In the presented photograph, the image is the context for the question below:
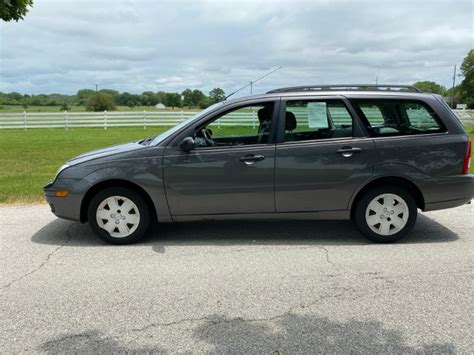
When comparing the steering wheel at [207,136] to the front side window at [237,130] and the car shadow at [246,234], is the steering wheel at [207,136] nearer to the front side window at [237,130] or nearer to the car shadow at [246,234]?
the front side window at [237,130]

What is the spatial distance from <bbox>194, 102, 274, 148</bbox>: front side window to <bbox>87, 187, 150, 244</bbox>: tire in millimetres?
978

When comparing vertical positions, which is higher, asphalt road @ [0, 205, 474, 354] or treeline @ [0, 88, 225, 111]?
treeline @ [0, 88, 225, 111]

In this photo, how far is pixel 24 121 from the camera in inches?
1096

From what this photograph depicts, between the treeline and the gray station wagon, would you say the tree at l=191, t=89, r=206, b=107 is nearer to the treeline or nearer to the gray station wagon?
the gray station wagon

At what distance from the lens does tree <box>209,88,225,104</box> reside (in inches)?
226

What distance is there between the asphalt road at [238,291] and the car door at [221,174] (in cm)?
46

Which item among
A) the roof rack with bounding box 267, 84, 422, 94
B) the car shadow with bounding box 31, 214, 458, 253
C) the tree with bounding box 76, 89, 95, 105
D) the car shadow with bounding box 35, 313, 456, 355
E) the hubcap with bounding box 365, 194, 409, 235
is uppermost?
the tree with bounding box 76, 89, 95, 105

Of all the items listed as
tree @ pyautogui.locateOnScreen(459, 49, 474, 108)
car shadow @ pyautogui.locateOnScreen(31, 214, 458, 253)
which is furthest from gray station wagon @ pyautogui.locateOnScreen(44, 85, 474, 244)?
tree @ pyautogui.locateOnScreen(459, 49, 474, 108)

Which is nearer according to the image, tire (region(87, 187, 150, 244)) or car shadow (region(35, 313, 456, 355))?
car shadow (region(35, 313, 456, 355))

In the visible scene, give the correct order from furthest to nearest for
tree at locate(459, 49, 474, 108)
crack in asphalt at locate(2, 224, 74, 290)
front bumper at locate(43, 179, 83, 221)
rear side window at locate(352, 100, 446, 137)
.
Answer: tree at locate(459, 49, 474, 108)
rear side window at locate(352, 100, 446, 137)
front bumper at locate(43, 179, 83, 221)
crack in asphalt at locate(2, 224, 74, 290)

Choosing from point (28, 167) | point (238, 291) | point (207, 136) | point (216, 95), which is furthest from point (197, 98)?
point (238, 291)

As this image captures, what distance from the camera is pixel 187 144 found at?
471cm

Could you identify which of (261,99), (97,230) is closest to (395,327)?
(261,99)

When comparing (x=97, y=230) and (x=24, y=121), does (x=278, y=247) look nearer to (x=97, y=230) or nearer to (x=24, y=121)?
(x=97, y=230)
